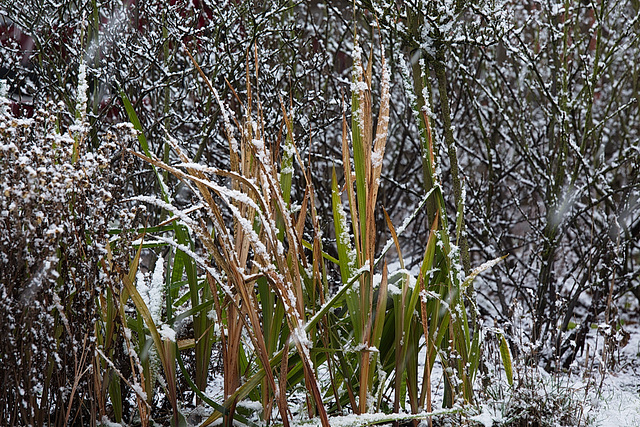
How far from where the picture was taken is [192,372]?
6.58 feet

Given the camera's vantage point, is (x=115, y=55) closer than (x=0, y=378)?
No

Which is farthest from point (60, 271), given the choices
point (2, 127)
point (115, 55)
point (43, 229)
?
point (115, 55)

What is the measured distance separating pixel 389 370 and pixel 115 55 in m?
2.50

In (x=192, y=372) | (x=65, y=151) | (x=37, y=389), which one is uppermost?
(x=65, y=151)

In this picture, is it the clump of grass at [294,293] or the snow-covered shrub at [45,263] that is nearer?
the snow-covered shrub at [45,263]

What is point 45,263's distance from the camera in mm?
1235

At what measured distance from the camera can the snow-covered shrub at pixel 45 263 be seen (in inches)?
51.1

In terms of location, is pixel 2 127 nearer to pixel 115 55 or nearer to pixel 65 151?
pixel 65 151

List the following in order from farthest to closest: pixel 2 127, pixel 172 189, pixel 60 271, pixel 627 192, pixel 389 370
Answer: pixel 627 192 → pixel 172 189 → pixel 389 370 → pixel 60 271 → pixel 2 127

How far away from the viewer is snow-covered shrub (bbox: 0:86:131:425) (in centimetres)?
130

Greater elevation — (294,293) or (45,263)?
(45,263)

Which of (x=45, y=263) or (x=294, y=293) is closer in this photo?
(x=45, y=263)

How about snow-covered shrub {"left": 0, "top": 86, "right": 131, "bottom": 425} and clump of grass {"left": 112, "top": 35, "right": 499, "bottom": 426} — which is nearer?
snow-covered shrub {"left": 0, "top": 86, "right": 131, "bottom": 425}

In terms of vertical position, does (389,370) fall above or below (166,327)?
below
